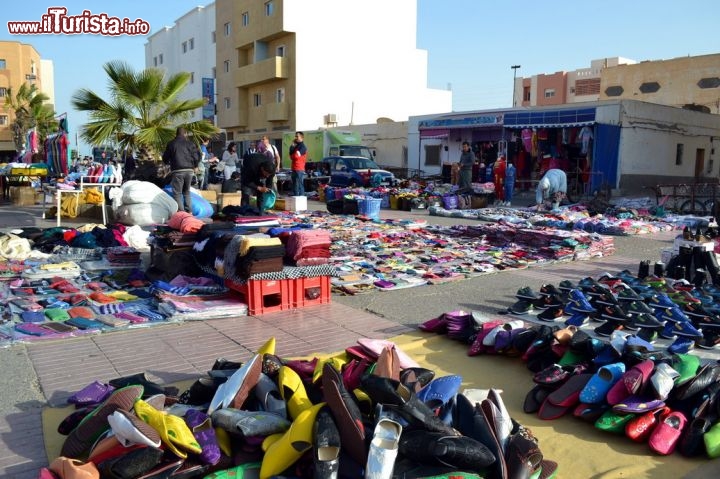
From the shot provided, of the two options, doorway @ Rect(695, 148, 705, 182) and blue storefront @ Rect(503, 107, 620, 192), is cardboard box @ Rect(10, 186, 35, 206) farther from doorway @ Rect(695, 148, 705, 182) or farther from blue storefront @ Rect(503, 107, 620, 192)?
doorway @ Rect(695, 148, 705, 182)

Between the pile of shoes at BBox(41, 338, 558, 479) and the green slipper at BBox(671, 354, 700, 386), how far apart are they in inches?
43.8

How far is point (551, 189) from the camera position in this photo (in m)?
17.2

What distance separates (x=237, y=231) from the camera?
684 cm

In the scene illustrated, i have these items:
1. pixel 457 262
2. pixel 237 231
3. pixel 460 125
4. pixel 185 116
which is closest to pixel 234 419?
pixel 237 231

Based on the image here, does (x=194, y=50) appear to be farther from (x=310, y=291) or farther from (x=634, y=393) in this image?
(x=634, y=393)

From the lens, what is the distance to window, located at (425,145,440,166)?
29359 millimetres

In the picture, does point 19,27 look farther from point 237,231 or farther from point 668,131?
point 668,131

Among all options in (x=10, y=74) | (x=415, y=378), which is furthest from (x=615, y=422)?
(x=10, y=74)

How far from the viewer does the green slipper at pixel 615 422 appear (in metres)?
3.41

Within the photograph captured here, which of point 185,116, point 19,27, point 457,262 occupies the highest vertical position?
point 19,27

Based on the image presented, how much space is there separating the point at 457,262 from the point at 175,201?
19.7 feet

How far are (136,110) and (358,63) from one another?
30.1 m

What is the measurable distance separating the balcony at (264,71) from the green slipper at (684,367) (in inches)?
1513

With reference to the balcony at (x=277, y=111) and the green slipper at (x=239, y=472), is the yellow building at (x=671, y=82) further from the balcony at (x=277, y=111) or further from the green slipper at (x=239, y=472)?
the green slipper at (x=239, y=472)
